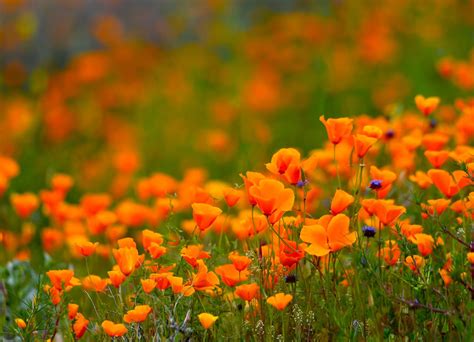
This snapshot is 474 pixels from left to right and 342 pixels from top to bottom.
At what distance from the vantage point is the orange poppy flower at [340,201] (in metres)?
1.83

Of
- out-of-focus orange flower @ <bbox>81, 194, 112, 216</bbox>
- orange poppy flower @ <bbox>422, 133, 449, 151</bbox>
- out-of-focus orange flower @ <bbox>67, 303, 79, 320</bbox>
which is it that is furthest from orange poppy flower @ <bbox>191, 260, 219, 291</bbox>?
out-of-focus orange flower @ <bbox>81, 194, 112, 216</bbox>

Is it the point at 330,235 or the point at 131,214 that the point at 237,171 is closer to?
the point at 131,214

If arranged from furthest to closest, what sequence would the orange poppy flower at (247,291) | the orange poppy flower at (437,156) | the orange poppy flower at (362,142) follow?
the orange poppy flower at (437,156)
the orange poppy flower at (362,142)
the orange poppy flower at (247,291)

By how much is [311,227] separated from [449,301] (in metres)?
0.39

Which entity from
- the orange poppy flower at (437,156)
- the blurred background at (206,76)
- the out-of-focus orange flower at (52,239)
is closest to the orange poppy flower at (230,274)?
the orange poppy flower at (437,156)

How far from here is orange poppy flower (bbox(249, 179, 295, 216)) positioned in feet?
5.82

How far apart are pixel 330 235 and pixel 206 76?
15.4 ft

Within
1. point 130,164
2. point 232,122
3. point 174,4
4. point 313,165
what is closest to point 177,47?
point 174,4

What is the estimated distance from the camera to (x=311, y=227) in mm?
1776

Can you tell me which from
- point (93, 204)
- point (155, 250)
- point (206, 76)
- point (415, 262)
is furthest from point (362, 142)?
point (206, 76)

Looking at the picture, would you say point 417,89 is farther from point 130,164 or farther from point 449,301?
point 449,301

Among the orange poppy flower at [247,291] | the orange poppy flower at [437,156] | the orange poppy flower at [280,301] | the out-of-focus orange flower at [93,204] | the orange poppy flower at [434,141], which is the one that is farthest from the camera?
the out-of-focus orange flower at [93,204]

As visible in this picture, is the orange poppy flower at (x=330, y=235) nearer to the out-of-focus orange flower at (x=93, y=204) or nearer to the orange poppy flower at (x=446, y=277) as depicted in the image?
the orange poppy flower at (x=446, y=277)

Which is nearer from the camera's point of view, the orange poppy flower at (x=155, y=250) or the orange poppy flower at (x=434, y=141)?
the orange poppy flower at (x=155, y=250)
